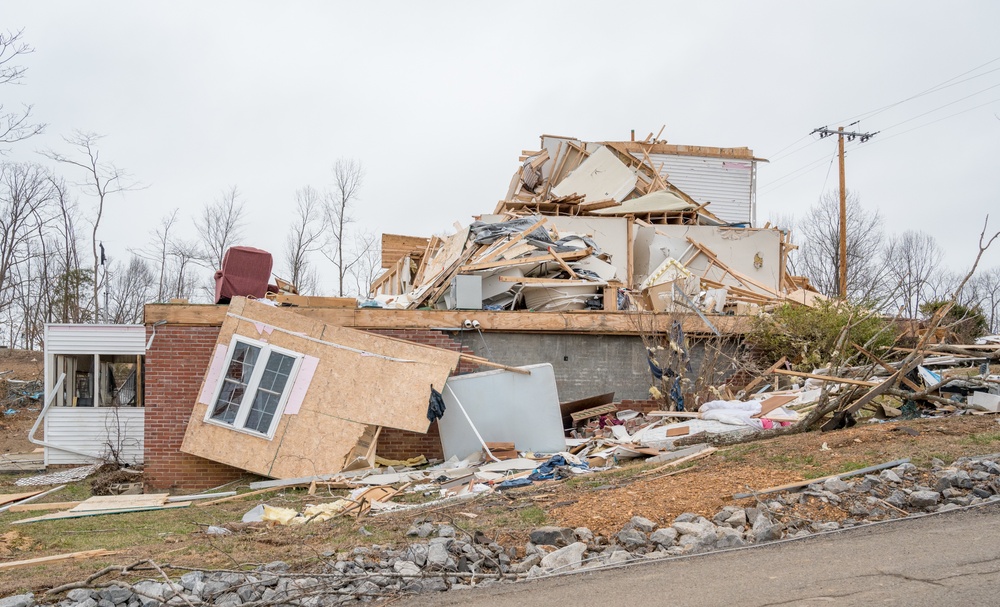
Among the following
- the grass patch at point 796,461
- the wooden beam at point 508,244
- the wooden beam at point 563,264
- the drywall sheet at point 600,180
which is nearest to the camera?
the grass patch at point 796,461

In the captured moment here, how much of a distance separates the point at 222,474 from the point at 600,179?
47.1ft

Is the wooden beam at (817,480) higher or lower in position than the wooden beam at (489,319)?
lower

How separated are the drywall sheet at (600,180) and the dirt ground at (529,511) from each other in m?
13.0

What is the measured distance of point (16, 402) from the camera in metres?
26.4

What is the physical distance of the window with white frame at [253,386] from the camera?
12789 millimetres

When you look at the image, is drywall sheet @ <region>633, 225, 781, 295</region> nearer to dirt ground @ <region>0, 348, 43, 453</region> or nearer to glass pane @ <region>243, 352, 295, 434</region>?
glass pane @ <region>243, 352, 295, 434</region>

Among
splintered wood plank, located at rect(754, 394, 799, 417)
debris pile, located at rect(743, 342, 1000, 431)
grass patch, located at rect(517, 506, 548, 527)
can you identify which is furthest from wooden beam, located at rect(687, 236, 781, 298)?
grass patch, located at rect(517, 506, 548, 527)

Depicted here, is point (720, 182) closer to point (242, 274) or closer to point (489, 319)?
point (489, 319)

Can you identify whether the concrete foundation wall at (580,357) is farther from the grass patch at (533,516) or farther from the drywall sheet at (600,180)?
the drywall sheet at (600,180)

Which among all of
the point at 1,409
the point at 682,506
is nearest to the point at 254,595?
the point at 682,506

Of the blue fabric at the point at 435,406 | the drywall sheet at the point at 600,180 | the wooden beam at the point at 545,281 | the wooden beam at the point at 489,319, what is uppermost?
the drywall sheet at the point at 600,180

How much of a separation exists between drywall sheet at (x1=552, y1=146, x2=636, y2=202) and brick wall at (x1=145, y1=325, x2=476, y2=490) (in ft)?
39.1

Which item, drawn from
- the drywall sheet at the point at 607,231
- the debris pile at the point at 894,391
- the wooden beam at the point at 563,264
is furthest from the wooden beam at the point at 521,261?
the debris pile at the point at 894,391

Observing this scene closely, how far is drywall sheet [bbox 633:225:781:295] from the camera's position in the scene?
66.4ft
